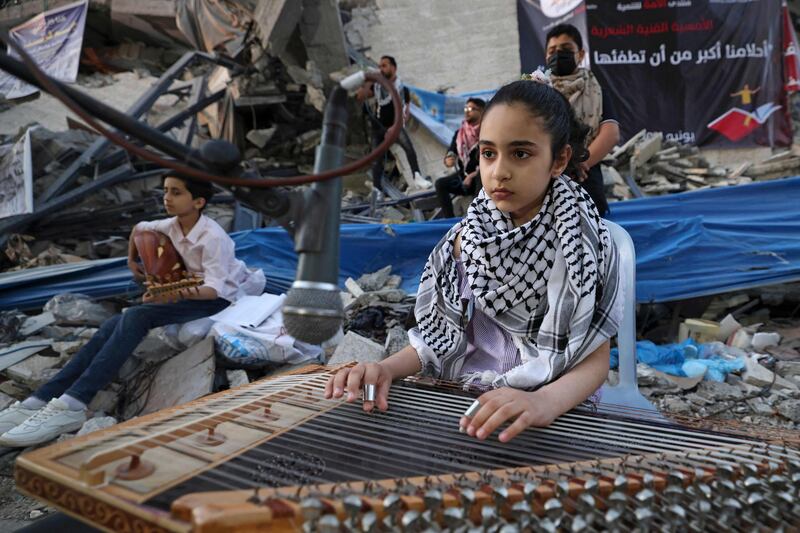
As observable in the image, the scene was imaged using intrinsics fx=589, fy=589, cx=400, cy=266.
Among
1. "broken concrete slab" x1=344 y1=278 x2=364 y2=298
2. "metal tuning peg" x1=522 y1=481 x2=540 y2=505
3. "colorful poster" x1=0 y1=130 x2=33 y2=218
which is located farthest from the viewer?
"colorful poster" x1=0 y1=130 x2=33 y2=218

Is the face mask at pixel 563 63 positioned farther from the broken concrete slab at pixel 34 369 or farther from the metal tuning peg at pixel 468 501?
the broken concrete slab at pixel 34 369

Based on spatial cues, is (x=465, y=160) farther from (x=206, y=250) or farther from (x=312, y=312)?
(x=312, y=312)

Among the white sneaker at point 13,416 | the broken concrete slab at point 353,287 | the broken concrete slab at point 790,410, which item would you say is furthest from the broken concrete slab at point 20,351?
the broken concrete slab at point 790,410

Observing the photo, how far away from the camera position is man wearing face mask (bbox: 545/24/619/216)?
3.24 metres

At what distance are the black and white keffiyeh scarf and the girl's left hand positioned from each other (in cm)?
24

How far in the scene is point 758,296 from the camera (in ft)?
16.1

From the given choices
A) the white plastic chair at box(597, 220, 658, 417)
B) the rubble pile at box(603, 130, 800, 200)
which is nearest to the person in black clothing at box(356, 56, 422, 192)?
the rubble pile at box(603, 130, 800, 200)

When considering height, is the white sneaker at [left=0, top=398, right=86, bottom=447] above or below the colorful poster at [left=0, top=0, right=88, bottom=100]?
below

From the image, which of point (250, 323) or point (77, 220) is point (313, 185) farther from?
point (77, 220)

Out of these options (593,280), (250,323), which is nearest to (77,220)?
(250,323)

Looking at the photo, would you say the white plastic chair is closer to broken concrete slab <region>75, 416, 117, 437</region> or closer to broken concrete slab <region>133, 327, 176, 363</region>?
broken concrete slab <region>75, 416, 117, 437</region>

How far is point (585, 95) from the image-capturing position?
10.8ft

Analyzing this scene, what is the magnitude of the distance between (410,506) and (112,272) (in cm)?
491

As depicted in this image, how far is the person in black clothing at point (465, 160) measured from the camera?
17.6 feet
